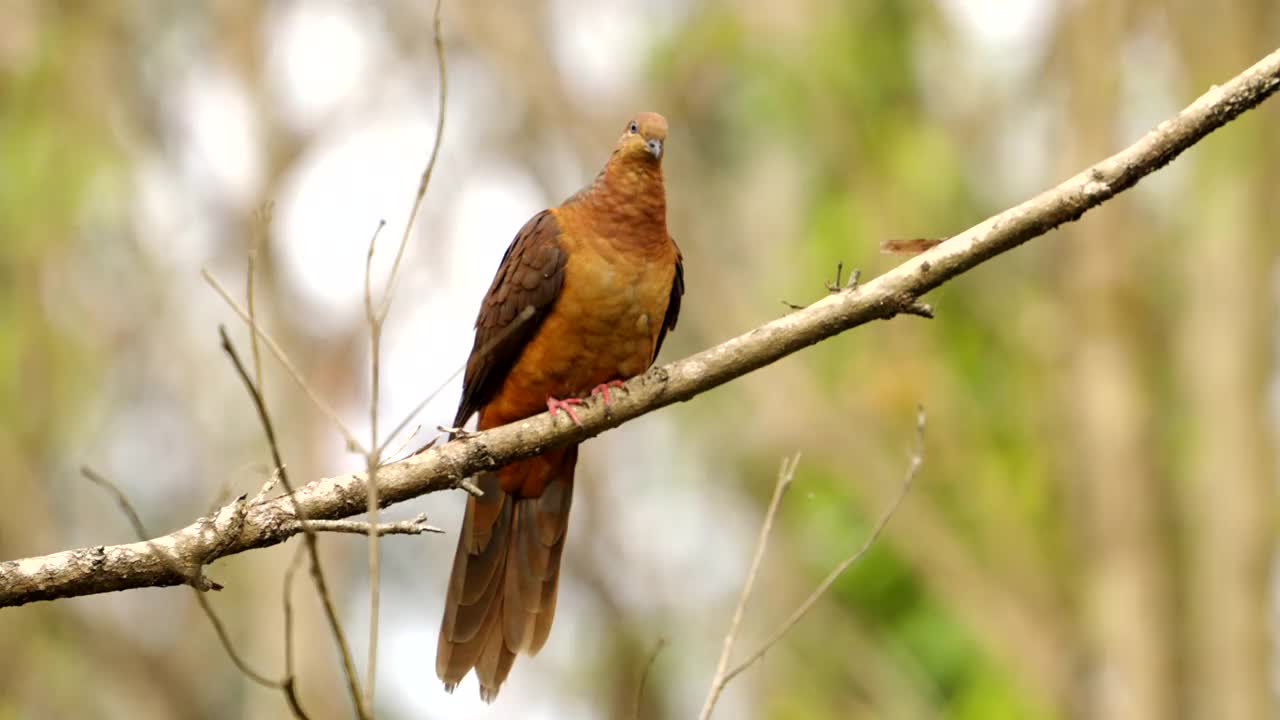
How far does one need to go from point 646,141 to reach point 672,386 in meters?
1.58

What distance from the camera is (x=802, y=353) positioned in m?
10.4

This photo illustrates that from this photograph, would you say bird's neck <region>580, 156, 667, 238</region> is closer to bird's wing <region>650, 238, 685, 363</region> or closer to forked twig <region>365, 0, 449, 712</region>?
bird's wing <region>650, 238, 685, 363</region>

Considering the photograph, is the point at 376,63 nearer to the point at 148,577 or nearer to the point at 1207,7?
the point at 1207,7

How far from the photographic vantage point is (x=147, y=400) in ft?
48.0

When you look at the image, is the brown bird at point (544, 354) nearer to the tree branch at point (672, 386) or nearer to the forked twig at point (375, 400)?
the tree branch at point (672, 386)

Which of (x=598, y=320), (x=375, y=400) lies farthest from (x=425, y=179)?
(x=598, y=320)

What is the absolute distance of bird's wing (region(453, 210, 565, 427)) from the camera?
4.83 metres

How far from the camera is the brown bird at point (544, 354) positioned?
15.5ft

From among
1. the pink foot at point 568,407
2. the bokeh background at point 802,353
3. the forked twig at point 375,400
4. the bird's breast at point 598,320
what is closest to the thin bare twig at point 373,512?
the forked twig at point 375,400

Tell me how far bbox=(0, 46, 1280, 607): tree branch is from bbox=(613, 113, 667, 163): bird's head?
1.45m

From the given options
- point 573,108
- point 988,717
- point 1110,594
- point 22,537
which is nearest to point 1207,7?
point 1110,594

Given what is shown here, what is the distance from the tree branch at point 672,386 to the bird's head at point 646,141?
145cm

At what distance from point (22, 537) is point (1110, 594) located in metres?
7.04

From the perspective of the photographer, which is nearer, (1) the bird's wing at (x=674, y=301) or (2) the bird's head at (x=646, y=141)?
(2) the bird's head at (x=646, y=141)
